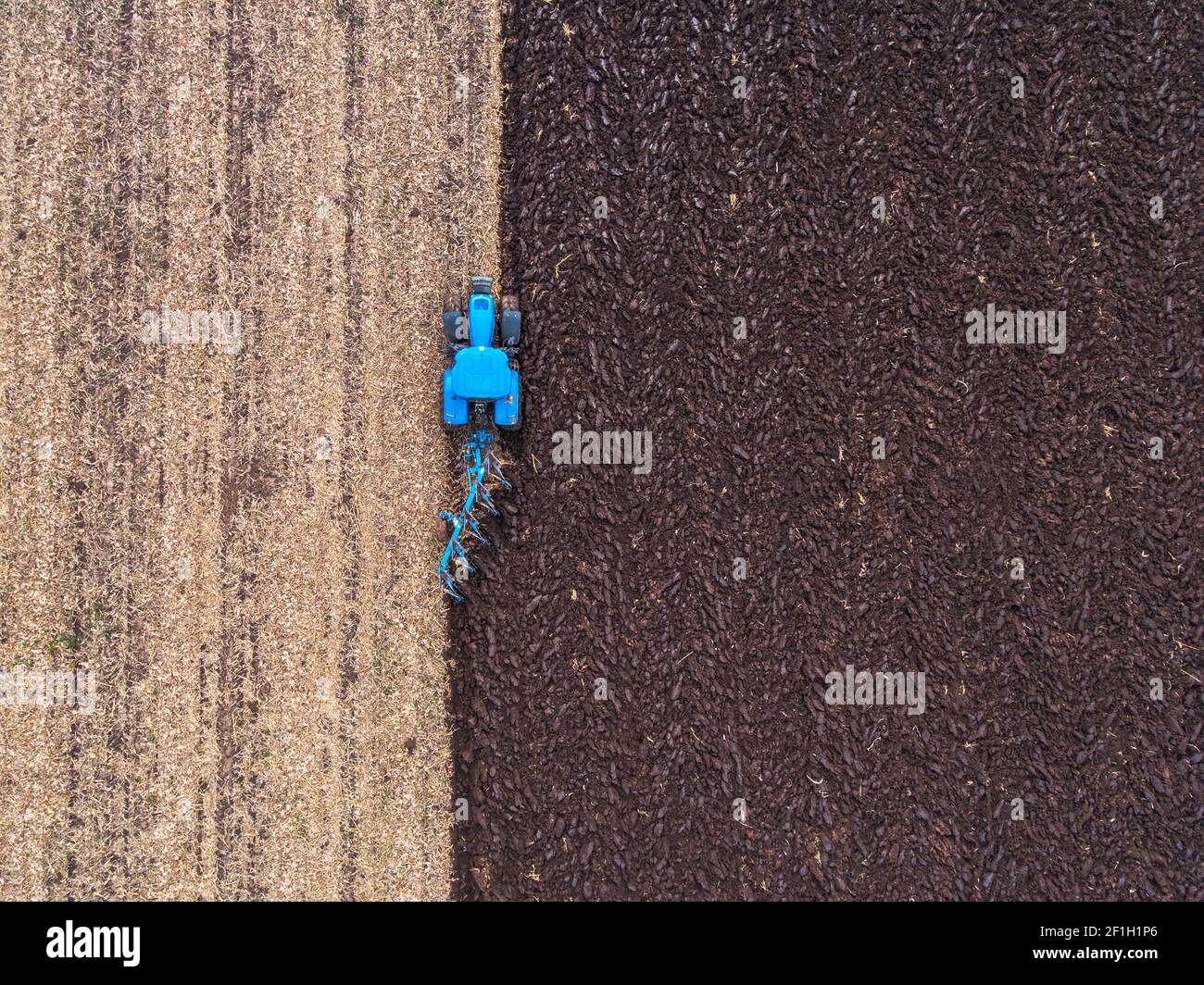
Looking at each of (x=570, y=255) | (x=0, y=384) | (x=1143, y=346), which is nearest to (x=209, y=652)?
(x=0, y=384)

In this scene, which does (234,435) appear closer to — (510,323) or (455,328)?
(455,328)

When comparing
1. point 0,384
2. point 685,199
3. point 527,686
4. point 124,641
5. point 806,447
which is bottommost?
point 527,686

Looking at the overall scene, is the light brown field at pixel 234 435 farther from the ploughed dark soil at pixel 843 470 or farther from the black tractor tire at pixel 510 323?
the ploughed dark soil at pixel 843 470

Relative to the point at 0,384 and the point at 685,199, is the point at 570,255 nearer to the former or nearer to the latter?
the point at 685,199

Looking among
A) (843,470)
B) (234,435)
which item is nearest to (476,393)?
(234,435)

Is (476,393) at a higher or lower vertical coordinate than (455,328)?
lower

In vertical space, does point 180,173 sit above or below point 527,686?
above
